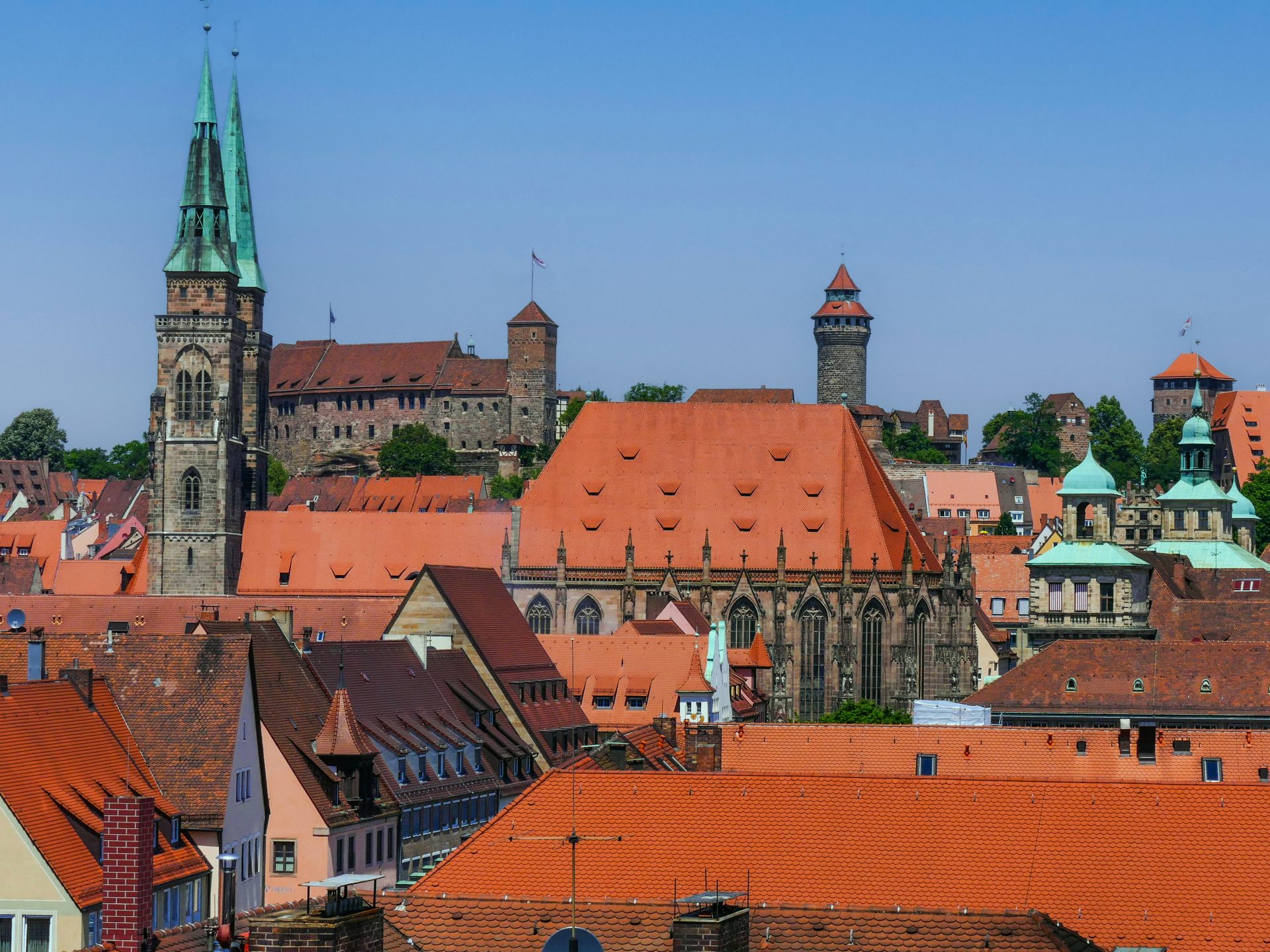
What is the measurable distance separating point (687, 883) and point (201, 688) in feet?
58.4

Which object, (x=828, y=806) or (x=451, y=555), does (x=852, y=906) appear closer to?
(x=828, y=806)

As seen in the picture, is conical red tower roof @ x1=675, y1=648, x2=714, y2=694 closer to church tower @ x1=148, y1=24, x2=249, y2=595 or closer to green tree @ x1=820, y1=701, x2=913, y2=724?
green tree @ x1=820, y1=701, x2=913, y2=724

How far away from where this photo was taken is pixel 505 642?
7806 centimetres

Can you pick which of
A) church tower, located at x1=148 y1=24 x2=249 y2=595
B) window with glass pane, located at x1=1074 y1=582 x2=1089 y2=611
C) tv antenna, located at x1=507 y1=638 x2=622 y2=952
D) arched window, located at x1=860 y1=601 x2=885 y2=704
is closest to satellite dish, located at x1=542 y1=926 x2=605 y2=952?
tv antenna, located at x1=507 y1=638 x2=622 y2=952

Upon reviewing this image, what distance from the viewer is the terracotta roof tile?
32.7m

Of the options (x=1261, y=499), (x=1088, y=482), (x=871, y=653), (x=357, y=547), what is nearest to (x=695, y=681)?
(x=871, y=653)

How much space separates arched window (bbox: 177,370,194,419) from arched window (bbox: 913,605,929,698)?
1405 inches

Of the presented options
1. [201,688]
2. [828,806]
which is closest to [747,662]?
[201,688]

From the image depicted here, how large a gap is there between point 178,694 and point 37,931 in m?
10.9

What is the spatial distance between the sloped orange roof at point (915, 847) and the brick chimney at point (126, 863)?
3.61 m

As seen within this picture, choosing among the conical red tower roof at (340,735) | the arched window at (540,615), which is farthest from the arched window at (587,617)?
the conical red tower roof at (340,735)

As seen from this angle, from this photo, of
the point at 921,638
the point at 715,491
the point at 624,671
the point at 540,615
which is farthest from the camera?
the point at 715,491

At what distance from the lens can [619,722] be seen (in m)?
87.8

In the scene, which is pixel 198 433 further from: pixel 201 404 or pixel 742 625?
pixel 742 625
